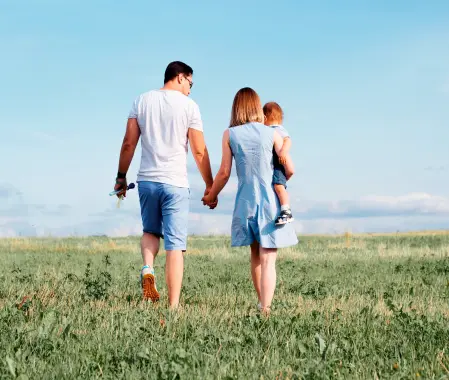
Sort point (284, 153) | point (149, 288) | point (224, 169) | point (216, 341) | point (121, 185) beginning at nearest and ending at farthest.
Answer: point (216, 341) → point (284, 153) → point (224, 169) → point (149, 288) → point (121, 185)

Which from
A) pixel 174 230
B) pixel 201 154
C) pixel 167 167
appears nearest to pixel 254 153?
pixel 201 154

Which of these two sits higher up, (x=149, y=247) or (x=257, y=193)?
(x=257, y=193)

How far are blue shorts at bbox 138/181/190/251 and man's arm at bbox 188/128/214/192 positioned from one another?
0.33m

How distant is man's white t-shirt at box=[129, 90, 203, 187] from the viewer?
7.37m

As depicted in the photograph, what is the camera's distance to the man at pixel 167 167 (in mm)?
7379

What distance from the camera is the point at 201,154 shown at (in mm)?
7547

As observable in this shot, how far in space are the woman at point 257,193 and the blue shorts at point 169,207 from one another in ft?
2.34

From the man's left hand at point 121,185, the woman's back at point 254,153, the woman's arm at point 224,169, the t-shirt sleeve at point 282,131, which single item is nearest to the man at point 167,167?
the woman's arm at point 224,169

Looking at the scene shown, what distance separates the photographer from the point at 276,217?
688 cm

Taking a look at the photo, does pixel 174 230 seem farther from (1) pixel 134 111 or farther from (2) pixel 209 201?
(1) pixel 134 111

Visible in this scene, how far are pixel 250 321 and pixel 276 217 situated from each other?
5.11 feet

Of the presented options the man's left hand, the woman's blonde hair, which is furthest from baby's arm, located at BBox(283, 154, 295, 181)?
the man's left hand

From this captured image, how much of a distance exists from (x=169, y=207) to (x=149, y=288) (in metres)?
1.08

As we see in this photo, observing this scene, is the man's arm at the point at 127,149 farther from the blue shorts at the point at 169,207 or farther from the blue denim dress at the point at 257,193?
the blue denim dress at the point at 257,193
